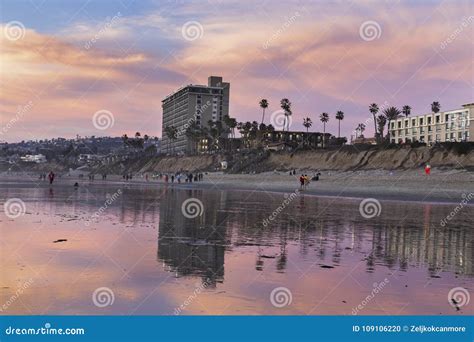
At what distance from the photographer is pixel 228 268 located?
10.4 meters

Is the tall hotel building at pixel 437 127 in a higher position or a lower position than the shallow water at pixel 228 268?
higher

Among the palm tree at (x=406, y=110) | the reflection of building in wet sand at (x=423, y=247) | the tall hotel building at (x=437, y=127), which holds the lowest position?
the reflection of building in wet sand at (x=423, y=247)

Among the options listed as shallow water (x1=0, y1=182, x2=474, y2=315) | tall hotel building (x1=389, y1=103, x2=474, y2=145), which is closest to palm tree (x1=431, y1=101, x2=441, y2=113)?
tall hotel building (x1=389, y1=103, x2=474, y2=145)

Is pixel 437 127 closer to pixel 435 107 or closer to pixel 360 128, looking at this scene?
pixel 435 107

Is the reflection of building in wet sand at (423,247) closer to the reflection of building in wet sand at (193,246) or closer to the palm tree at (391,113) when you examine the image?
the reflection of building in wet sand at (193,246)

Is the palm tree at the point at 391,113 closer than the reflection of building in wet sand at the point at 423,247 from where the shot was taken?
No

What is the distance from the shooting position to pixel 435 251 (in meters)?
13.3

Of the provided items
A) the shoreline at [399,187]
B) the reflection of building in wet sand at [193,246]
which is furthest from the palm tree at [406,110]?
the reflection of building in wet sand at [193,246]

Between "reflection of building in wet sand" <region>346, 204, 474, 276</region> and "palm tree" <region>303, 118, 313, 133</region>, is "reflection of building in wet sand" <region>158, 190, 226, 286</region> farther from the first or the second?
"palm tree" <region>303, 118, 313, 133</region>

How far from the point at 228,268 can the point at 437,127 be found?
124 meters

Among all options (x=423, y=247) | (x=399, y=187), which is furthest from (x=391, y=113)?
(x=423, y=247)

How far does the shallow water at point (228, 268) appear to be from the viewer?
7688 millimetres

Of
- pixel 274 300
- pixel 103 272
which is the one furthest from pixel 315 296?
pixel 103 272

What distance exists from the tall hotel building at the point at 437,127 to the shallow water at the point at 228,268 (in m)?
98.3
